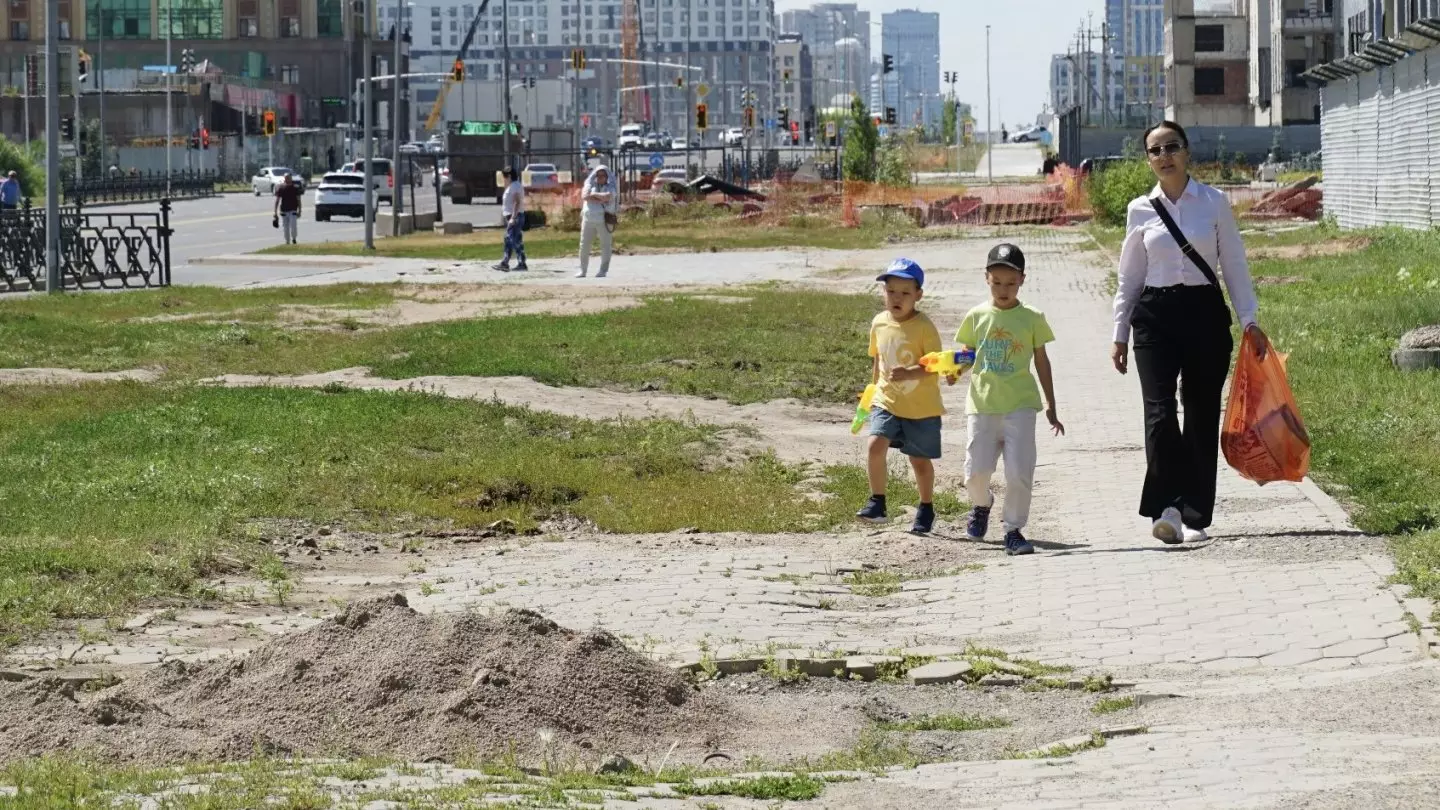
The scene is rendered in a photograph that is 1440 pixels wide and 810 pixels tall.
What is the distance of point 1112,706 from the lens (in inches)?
281

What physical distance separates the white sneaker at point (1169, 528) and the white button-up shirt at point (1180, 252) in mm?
863

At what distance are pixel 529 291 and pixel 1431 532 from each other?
865 inches

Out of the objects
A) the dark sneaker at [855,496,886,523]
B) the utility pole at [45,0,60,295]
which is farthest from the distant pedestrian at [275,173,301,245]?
the dark sneaker at [855,496,886,523]

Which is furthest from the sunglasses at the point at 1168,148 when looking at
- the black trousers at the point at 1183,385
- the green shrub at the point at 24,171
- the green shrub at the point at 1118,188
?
the green shrub at the point at 24,171

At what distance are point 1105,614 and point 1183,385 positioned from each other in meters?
1.71

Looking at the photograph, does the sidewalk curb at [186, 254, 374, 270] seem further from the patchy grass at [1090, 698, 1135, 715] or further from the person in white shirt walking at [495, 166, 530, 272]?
the patchy grass at [1090, 698, 1135, 715]

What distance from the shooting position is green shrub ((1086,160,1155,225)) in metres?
48.2

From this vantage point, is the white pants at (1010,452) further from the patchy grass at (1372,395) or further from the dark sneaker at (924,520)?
the patchy grass at (1372,395)

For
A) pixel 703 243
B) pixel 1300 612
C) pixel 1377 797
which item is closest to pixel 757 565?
pixel 1300 612

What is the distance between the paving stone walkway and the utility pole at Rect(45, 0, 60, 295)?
2026 centimetres

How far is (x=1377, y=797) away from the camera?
5.43 metres

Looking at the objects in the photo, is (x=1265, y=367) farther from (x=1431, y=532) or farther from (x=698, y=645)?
(x=698, y=645)

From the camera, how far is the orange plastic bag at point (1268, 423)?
9805mm

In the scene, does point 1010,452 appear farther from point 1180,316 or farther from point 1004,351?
point 1180,316
